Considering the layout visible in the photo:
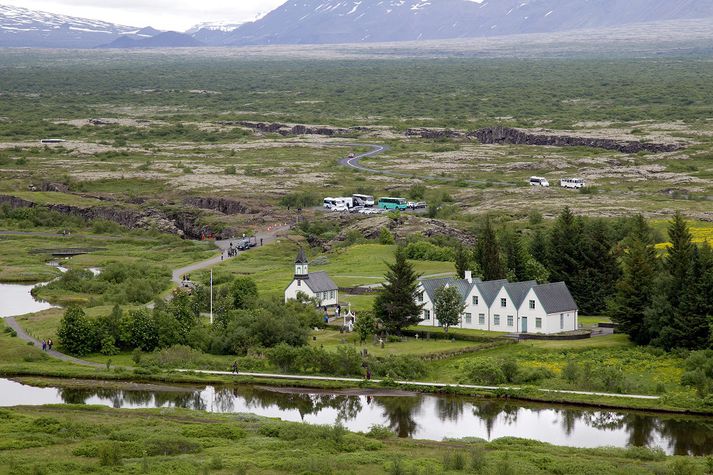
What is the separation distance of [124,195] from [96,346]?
7533cm

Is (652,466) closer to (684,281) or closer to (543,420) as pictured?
(543,420)

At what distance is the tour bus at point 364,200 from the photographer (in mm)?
138312

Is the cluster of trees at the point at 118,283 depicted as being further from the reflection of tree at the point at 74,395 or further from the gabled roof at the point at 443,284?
the reflection of tree at the point at 74,395

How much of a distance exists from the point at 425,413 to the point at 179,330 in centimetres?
1940

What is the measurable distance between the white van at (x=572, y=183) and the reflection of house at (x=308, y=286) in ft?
236

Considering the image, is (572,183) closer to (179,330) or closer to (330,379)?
(179,330)

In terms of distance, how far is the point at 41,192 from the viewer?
14800cm

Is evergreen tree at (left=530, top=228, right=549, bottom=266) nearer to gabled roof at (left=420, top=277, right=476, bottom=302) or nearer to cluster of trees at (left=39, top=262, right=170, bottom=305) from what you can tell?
gabled roof at (left=420, top=277, right=476, bottom=302)

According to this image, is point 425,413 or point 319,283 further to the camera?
point 319,283

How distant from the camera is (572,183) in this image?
151625 millimetres

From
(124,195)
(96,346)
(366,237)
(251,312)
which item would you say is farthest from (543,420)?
(124,195)

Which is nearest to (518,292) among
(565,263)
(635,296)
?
(635,296)

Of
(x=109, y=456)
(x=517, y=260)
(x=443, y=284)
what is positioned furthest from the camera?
(x=517, y=260)

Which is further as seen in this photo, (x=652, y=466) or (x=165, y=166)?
(x=165, y=166)
